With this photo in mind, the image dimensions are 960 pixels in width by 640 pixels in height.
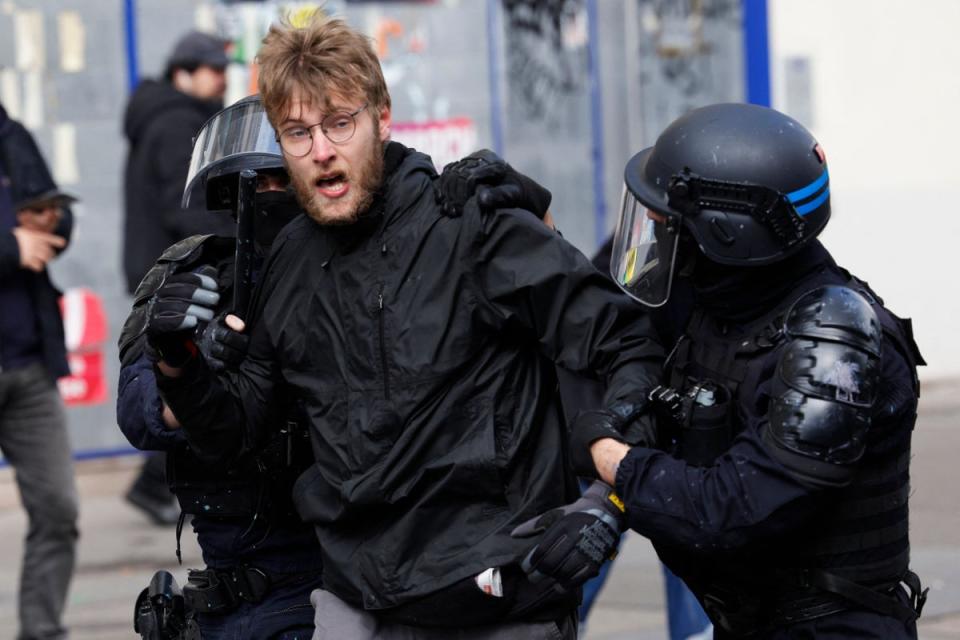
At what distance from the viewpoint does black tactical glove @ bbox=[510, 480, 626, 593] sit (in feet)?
9.14

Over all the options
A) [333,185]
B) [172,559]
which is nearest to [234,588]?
[333,185]

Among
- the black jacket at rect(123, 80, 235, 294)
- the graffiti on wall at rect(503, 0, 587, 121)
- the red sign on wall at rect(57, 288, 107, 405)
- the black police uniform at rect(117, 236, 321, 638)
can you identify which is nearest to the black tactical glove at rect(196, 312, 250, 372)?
the black police uniform at rect(117, 236, 321, 638)

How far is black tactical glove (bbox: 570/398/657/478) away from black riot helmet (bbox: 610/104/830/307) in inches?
8.6

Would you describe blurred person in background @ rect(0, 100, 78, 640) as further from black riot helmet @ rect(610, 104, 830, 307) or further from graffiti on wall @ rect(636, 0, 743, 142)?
graffiti on wall @ rect(636, 0, 743, 142)

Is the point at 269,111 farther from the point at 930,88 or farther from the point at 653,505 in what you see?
→ the point at 930,88

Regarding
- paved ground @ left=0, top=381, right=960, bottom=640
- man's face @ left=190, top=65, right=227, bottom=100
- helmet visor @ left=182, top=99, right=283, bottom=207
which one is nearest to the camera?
helmet visor @ left=182, top=99, right=283, bottom=207

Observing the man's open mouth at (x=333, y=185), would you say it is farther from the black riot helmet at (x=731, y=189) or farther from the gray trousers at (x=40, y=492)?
the gray trousers at (x=40, y=492)

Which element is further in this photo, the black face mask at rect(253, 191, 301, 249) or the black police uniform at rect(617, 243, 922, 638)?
the black face mask at rect(253, 191, 301, 249)

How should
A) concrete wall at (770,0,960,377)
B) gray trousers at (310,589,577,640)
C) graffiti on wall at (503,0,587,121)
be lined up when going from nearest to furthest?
1. gray trousers at (310,589,577,640)
2. graffiti on wall at (503,0,587,121)
3. concrete wall at (770,0,960,377)

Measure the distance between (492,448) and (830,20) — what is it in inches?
308

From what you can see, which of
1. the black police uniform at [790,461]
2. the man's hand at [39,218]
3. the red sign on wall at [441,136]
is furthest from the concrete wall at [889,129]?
the black police uniform at [790,461]

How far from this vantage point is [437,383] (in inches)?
121

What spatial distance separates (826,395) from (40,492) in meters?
3.64

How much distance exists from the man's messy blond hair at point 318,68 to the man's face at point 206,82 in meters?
4.29
